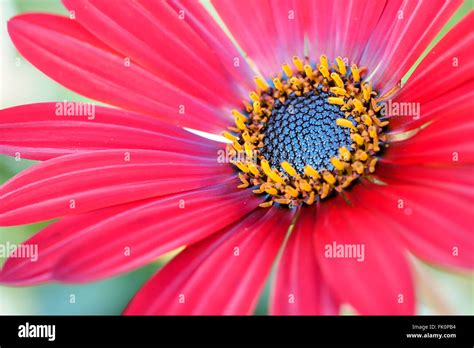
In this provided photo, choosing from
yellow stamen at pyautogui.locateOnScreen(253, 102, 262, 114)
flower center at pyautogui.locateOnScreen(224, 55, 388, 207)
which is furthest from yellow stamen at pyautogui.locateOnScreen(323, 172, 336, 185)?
yellow stamen at pyautogui.locateOnScreen(253, 102, 262, 114)

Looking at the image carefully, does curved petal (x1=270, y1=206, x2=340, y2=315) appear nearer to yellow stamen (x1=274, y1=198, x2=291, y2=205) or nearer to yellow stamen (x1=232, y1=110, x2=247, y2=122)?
yellow stamen (x1=274, y1=198, x2=291, y2=205)

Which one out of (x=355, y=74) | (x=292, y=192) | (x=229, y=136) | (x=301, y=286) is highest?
(x=355, y=74)

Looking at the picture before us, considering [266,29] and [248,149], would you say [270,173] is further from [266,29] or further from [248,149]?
[266,29]

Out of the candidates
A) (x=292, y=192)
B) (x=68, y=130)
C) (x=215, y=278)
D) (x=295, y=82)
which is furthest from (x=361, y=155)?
(x=68, y=130)
